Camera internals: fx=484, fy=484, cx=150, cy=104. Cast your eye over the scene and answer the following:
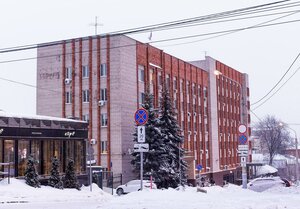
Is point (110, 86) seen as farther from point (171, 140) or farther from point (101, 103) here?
point (171, 140)

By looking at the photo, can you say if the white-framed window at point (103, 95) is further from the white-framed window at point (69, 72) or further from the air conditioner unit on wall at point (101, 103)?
the white-framed window at point (69, 72)

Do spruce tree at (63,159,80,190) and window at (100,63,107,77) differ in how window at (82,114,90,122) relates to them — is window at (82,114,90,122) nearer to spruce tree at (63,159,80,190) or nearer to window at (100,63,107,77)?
window at (100,63,107,77)

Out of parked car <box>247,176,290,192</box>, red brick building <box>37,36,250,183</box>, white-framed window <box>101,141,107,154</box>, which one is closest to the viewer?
parked car <box>247,176,290,192</box>

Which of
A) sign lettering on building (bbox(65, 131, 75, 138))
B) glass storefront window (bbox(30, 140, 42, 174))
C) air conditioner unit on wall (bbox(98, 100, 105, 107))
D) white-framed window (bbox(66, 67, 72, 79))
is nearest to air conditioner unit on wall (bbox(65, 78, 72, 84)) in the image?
white-framed window (bbox(66, 67, 72, 79))

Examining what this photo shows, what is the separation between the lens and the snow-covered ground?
13915 mm

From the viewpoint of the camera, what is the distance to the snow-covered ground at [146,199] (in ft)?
45.7

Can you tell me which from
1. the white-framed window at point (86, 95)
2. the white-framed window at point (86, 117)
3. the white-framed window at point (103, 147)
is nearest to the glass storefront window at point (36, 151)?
the white-framed window at point (103, 147)

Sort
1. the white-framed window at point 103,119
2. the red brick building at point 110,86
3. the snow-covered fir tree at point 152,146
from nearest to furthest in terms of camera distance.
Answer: the snow-covered fir tree at point 152,146 < the red brick building at point 110,86 < the white-framed window at point 103,119

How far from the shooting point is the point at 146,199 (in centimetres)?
1567

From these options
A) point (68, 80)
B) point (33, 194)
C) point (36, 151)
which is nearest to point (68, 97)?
point (68, 80)

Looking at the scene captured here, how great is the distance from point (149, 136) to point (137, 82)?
812 cm

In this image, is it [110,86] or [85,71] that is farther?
[85,71]

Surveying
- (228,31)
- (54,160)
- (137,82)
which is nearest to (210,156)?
(137,82)

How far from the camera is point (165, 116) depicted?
139 ft
